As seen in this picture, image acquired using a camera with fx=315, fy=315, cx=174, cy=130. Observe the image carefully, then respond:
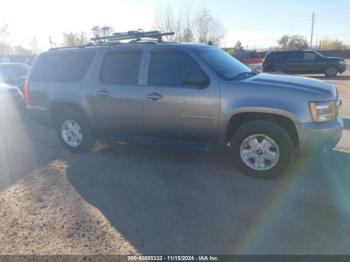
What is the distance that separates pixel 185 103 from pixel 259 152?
1279 mm

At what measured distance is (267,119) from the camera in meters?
4.43

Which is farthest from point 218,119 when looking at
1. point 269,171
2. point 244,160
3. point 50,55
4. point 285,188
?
point 50,55

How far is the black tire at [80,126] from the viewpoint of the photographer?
5.79 m

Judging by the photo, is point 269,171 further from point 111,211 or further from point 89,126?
point 89,126

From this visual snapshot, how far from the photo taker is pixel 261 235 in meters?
3.20

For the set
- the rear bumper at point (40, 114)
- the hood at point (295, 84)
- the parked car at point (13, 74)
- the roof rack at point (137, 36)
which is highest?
the roof rack at point (137, 36)

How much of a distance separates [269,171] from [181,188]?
49.9 inches

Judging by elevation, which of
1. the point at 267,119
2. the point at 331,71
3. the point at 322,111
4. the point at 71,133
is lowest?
the point at 331,71

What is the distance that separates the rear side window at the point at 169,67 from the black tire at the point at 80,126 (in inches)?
64.5

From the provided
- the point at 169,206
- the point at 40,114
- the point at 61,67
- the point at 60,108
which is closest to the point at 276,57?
the point at 61,67


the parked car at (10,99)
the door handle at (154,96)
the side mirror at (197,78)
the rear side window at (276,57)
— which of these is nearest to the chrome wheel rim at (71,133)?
the door handle at (154,96)

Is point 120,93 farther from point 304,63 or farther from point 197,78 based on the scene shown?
point 304,63

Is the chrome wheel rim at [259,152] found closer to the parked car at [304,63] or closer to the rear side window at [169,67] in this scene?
the rear side window at [169,67]

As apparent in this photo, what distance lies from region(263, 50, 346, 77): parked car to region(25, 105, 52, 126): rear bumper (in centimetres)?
1778
